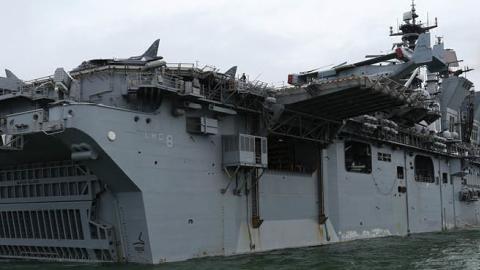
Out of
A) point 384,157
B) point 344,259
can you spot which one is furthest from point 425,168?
point 344,259

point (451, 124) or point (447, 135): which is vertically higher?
point (451, 124)

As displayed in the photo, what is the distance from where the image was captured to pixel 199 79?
55.6 ft

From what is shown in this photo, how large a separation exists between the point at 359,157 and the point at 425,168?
28.8 ft

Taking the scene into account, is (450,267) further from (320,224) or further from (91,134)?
(91,134)

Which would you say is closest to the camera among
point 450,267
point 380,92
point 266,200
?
point 450,267

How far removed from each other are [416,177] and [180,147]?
1813 cm

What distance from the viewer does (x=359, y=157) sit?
84.1 ft

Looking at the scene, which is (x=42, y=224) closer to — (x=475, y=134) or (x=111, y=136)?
(x=111, y=136)

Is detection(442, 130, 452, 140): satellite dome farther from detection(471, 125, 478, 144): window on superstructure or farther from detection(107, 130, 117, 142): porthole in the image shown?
detection(107, 130, 117, 142): porthole

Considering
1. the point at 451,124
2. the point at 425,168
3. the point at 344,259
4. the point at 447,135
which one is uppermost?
the point at 451,124

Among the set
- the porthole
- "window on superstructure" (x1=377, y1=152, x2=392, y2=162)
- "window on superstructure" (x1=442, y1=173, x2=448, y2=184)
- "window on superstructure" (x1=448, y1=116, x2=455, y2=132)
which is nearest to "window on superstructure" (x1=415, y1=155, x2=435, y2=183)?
"window on superstructure" (x1=442, y1=173, x2=448, y2=184)

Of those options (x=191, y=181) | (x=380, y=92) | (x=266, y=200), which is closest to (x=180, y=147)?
(x=191, y=181)

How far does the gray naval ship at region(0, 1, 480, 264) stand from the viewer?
14.9m

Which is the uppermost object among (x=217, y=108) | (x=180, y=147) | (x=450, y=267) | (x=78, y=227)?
(x=217, y=108)
